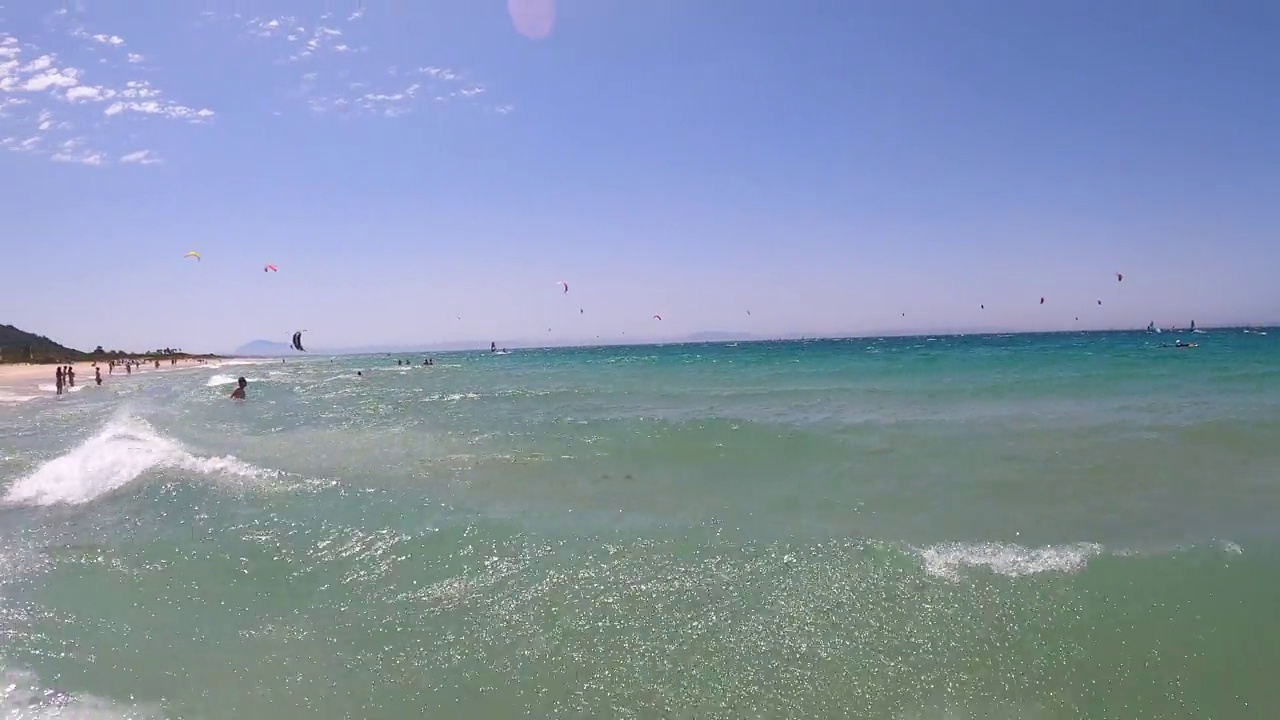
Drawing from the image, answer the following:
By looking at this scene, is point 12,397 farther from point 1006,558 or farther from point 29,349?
point 29,349

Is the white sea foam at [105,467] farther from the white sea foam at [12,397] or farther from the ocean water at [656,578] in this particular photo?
the white sea foam at [12,397]

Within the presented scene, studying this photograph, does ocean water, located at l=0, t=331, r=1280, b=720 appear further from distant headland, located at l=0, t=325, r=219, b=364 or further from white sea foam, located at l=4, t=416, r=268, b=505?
distant headland, located at l=0, t=325, r=219, b=364

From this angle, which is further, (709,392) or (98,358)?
(98,358)

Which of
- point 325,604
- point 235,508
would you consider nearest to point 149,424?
point 235,508

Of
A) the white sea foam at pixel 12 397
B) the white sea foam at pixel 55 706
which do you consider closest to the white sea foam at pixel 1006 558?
the white sea foam at pixel 55 706

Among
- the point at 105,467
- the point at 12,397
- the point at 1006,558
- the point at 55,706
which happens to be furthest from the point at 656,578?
the point at 12,397

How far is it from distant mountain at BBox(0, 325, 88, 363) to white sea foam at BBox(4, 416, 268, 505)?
263 feet

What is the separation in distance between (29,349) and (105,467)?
92.2 metres

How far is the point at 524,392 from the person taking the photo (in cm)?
3512

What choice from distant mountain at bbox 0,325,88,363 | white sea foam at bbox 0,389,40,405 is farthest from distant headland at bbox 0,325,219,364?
white sea foam at bbox 0,389,40,405

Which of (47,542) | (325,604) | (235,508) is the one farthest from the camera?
(235,508)

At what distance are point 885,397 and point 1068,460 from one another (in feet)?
41.6

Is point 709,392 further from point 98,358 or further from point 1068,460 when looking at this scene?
point 98,358

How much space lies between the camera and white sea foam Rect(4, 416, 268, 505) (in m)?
12.9
